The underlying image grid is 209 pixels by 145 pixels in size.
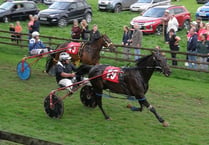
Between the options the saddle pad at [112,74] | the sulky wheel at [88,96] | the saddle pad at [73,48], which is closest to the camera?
the saddle pad at [112,74]

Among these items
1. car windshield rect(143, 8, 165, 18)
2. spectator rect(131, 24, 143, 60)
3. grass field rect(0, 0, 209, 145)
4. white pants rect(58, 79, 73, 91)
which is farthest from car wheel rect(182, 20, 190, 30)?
white pants rect(58, 79, 73, 91)

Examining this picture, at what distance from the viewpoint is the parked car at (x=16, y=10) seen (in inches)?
1225

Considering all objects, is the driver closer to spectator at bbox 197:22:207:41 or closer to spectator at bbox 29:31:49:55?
spectator at bbox 29:31:49:55

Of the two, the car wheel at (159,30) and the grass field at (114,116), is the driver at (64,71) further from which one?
the car wheel at (159,30)

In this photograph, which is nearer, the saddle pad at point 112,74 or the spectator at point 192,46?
the saddle pad at point 112,74

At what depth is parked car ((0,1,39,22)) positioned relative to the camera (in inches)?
1225

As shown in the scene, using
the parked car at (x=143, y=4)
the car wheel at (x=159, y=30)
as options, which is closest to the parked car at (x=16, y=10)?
the parked car at (x=143, y=4)

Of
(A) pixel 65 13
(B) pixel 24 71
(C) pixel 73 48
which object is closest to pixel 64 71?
(C) pixel 73 48

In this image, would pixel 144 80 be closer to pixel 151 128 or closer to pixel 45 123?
pixel 151 128

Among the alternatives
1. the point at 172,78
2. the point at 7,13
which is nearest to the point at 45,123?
the point at 172,78

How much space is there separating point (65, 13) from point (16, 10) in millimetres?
4153

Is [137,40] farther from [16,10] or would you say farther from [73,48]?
[16,10]

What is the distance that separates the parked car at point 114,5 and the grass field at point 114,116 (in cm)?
1736

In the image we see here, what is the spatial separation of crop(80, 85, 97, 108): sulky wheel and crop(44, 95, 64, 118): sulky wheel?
1410mm
